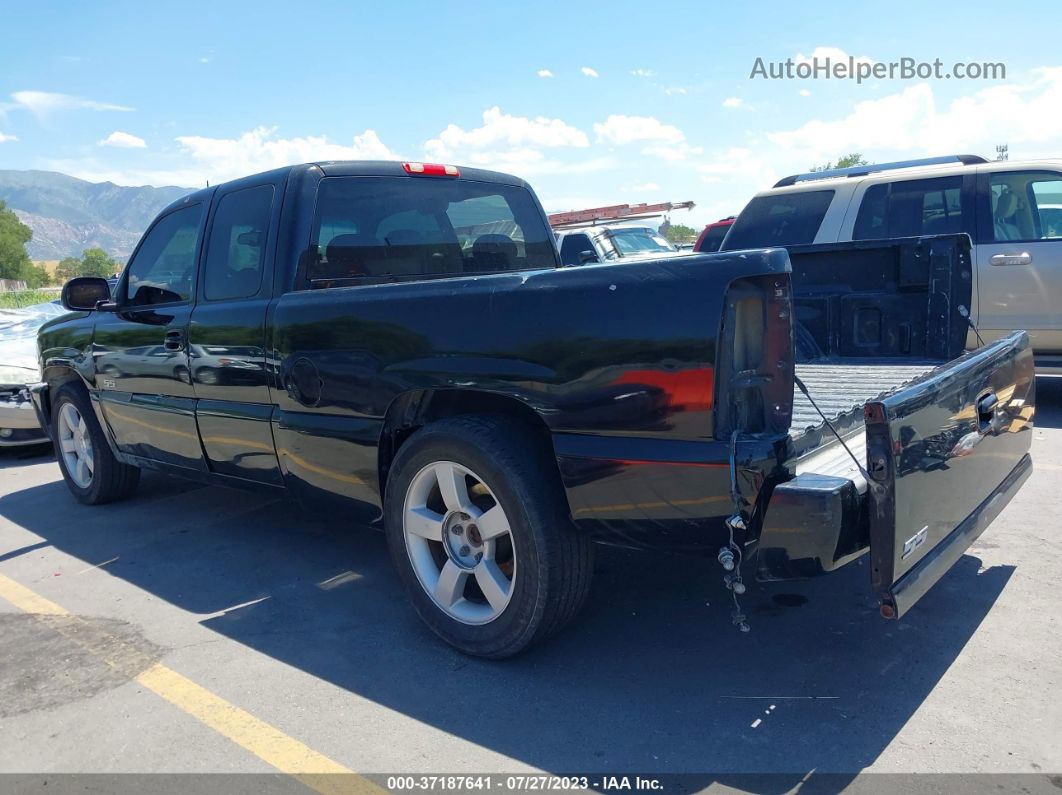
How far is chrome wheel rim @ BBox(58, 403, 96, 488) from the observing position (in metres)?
5.64

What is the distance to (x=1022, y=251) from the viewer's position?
6973 mm

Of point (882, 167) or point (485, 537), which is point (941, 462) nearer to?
point (485, 537)

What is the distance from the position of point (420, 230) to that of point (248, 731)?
8.12 feet

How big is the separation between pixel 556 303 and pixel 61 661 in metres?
2.57

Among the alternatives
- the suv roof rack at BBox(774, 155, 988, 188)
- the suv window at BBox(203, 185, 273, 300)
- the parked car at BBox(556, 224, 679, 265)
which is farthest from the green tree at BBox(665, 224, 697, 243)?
the suv window at BBox(203, 185, 273, 300)

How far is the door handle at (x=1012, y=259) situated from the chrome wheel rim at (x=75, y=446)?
7.12 meters

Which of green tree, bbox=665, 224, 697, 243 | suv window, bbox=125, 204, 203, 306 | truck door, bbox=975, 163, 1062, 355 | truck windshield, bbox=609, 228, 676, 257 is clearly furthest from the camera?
green tree, bbox=665, 224, 697, 243

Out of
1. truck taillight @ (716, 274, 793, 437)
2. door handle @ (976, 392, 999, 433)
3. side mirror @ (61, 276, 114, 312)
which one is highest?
side mirror @ (61, 276, 114, 312)

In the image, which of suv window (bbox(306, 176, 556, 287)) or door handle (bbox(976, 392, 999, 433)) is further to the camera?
suv window (bbox(306, 176, 556, 287))

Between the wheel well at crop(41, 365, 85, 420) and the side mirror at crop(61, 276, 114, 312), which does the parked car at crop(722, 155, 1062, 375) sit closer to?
the side mirror at crop(61, 276, 114, 312)

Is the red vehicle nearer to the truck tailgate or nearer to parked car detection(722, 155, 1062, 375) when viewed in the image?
parked car detection(722, 155, 1062, 375)

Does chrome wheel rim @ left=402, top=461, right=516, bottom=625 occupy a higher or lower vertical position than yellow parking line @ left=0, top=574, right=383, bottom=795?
higher

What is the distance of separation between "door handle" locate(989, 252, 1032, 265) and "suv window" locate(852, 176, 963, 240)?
38cm

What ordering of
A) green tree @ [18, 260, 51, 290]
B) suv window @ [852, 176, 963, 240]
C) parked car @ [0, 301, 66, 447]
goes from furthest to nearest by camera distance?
green tree @ [18, 260, 51, 290]
parked car @ [0, 301, 66, 447]
suv window @ [852, 176, 963, 240]
